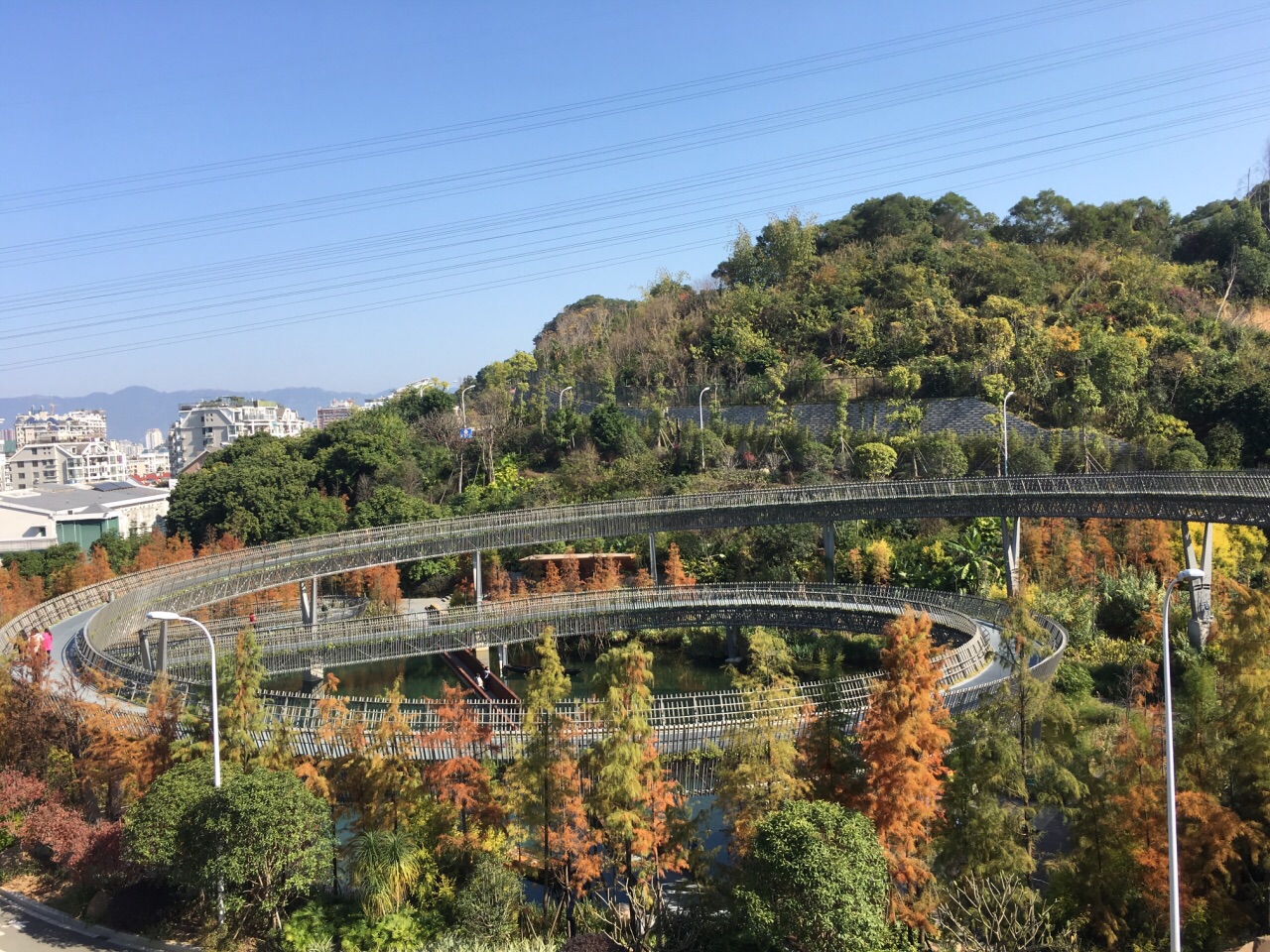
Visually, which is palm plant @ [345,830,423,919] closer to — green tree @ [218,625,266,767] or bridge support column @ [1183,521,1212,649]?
green tree @ [218,625,266,767]

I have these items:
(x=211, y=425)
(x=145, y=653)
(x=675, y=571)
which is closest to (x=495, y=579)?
(x=675, y=571)

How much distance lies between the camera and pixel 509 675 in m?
38.2

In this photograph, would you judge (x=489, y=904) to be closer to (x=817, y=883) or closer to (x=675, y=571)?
(x=817, y=883)

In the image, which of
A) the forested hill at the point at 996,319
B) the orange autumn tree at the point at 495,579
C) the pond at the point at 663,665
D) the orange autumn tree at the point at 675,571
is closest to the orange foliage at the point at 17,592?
the pond at the point at 663,665

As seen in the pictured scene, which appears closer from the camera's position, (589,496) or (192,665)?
(192,665)

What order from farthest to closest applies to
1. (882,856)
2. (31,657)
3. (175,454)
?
1. (175,454)
2. (31,657)
3. (882,856)

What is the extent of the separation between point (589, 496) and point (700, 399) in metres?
8.34

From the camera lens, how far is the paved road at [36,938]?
17281mm

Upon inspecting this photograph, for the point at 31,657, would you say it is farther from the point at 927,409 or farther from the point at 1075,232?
the point at 1075,232

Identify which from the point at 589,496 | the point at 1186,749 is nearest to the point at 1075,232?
the point at 589,496

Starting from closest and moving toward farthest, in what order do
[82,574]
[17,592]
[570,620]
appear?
[570,620] → [17,592] → [82,574]

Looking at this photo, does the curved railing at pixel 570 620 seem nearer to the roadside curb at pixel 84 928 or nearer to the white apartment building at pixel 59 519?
the roadside curb at pixel 84 928

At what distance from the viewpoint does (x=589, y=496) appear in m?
49.9

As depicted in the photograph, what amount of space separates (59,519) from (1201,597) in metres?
64.5
